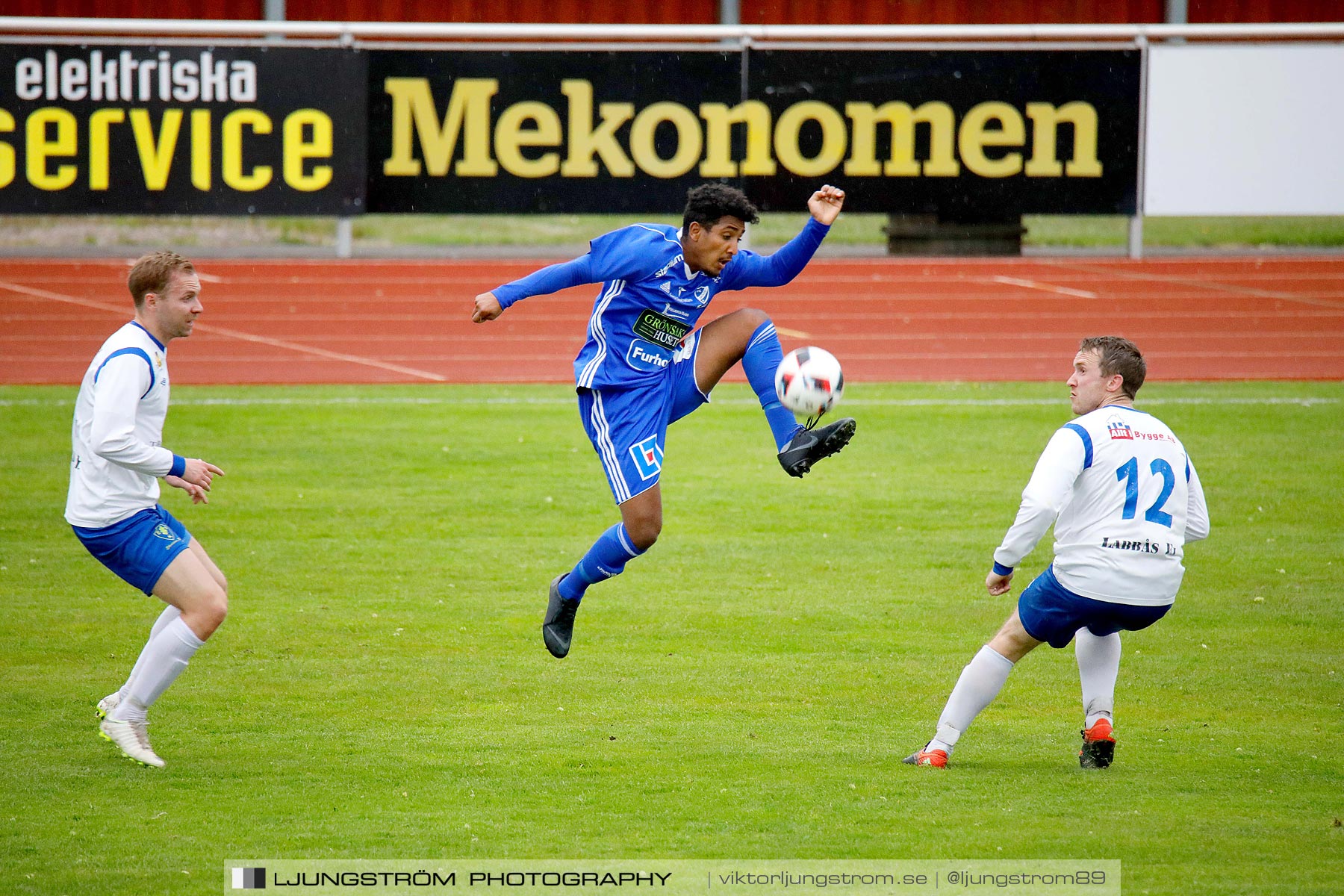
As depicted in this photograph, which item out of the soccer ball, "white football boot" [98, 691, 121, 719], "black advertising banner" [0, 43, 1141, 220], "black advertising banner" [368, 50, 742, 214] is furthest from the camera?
"black advertising banner" [368, 50, 742, 214]

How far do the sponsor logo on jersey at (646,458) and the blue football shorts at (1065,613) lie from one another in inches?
72.5

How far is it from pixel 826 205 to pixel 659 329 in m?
0.93

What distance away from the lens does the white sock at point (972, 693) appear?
209 inches

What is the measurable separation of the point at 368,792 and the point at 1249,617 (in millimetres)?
5116

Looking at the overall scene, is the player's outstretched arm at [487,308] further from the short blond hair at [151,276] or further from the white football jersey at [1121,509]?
the white football jersey at [1121,509]

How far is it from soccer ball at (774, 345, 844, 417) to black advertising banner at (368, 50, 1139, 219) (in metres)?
12.8

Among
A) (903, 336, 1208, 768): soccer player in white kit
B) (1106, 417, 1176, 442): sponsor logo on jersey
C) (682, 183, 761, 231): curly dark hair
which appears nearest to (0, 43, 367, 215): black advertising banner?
(682, 183, 761, 231): curly dark hair

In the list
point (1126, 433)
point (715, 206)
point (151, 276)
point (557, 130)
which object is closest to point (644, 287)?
point (715, 206)

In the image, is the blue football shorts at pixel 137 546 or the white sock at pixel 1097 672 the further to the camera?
the white sock at pixel 1097 672

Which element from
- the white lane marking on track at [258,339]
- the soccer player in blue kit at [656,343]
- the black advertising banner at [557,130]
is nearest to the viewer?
the soccer player in blue kit at [656,343]

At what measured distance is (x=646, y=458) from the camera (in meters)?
6.41

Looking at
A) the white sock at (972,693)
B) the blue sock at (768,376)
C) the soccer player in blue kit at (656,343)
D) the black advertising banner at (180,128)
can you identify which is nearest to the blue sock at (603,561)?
the soccer player in blue kit at (656,343)

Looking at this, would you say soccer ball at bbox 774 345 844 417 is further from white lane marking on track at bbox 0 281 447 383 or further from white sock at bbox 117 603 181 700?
white lane marking on track at bbox 0 281 447 383

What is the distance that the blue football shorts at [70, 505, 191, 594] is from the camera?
5367 millimetres
